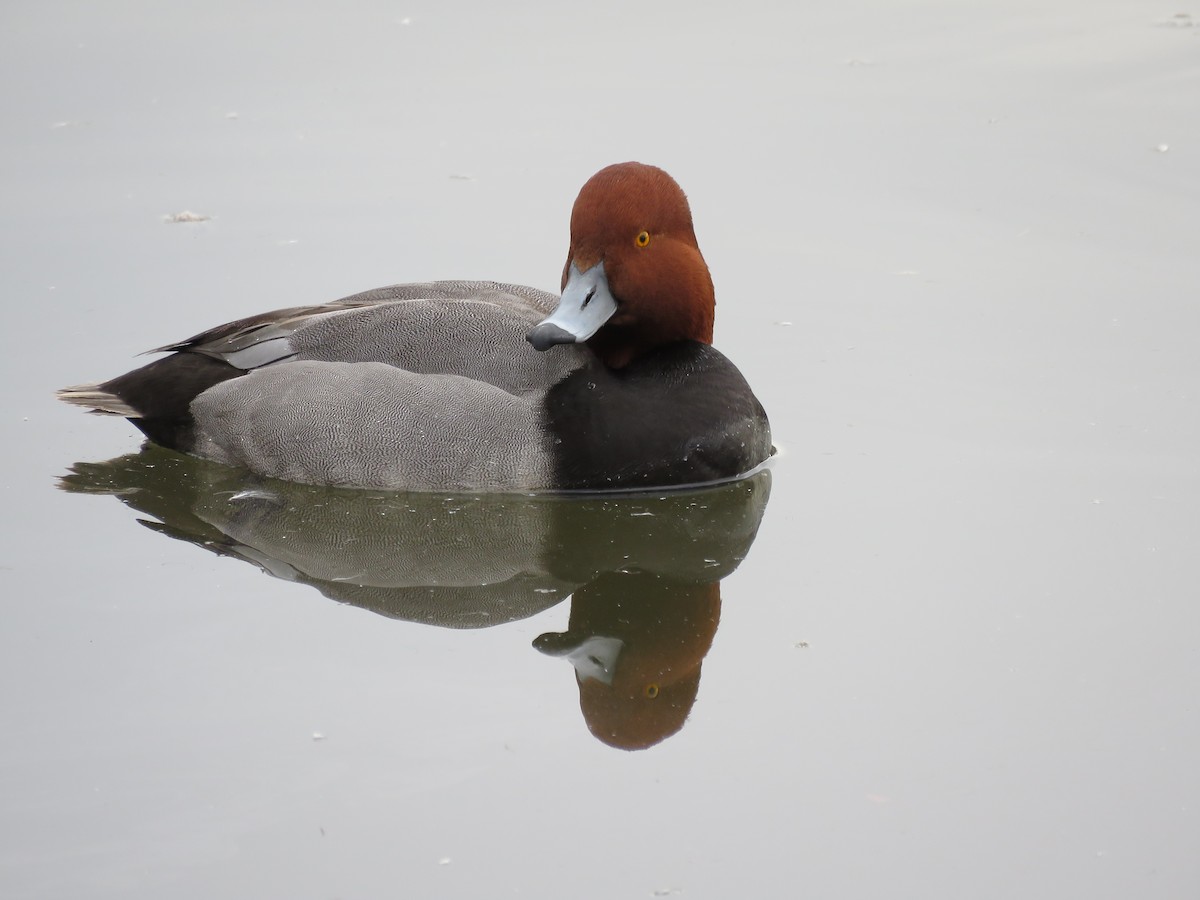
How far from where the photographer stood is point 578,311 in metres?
6.19

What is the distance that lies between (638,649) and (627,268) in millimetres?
1580

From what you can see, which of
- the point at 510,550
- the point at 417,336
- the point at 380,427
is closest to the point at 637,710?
the point at 510,550

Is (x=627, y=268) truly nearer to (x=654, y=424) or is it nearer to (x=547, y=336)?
(x=547, y=336)

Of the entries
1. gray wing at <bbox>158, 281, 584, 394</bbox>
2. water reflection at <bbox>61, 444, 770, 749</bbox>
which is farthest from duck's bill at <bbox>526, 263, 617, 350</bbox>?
water reflection at <bbox>61, 444, 770, 749</bbox>

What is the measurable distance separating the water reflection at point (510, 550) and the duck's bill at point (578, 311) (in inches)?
27.5

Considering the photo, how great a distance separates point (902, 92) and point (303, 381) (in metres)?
4.67

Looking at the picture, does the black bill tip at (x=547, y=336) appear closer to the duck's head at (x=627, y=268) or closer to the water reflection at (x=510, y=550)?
the duck's head at (x=627, y=268)

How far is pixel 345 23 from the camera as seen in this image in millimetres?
10750

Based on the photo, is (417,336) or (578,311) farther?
(417,336)

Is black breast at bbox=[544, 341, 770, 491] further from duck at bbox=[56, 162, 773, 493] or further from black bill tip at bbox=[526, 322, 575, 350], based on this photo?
black bill tip at bbox=[526, 322, 575, 350]

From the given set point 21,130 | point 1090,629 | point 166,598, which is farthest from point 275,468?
point 21,130

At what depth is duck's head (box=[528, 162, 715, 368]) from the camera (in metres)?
6.20

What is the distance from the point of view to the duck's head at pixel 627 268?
620 centimetres

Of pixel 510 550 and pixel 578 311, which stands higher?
pixel 578 311
